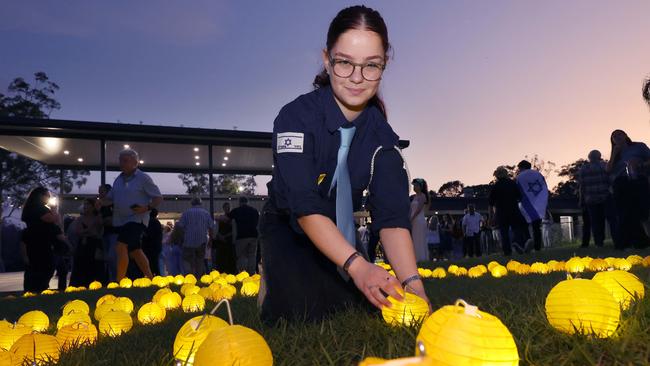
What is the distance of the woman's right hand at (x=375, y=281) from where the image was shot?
2219 mm

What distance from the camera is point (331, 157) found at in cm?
321

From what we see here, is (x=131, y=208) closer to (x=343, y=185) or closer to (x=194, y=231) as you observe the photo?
(x=194, y=231)

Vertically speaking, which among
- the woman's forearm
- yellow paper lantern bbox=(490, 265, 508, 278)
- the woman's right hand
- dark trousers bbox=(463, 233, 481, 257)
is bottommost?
dark trousers bbox=(463, 233, 481, 257)

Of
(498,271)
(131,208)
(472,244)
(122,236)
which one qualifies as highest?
(131,208)

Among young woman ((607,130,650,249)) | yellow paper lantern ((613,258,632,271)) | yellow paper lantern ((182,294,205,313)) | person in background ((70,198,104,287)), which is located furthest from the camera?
person in background ((70,198,104,287))

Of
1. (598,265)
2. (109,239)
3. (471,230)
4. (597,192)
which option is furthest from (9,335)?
(471,230)

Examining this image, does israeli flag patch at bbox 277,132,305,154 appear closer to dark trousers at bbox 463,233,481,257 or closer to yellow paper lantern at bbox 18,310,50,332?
yellow paper lantern at bbox 18,310,50,332

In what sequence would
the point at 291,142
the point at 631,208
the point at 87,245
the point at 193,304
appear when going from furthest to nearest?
the point at 87,245
the point at 631,208
the point at 193,304
the point at 291,142

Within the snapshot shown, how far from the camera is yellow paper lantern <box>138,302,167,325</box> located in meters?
4.34

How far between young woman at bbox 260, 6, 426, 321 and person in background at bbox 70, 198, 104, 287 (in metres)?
7.55

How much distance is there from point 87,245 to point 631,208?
1009 cm

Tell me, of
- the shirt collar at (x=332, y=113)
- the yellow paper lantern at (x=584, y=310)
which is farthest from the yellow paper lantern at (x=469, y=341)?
the shirt collar at (x=332, y=113)

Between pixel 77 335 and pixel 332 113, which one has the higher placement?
pixel 332 113

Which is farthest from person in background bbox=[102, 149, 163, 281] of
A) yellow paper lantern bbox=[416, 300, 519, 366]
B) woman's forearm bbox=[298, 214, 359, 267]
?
yellow paper lantern bbox=[416, 300, 519, 366]
